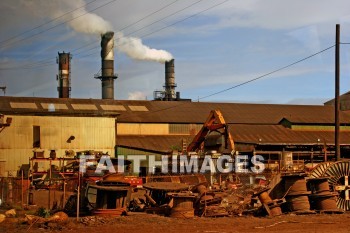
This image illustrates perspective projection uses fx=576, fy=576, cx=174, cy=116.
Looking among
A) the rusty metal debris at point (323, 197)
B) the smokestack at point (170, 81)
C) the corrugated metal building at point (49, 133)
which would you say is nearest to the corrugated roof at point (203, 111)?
the corrugated metal building at point (49, 133)

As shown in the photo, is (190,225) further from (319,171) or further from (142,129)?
(142,129)

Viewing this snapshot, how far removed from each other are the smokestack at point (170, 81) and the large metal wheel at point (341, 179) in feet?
169

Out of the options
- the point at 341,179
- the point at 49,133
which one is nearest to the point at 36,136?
the point at 49,133

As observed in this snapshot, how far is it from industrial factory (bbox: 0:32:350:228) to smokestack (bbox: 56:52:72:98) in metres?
0.13

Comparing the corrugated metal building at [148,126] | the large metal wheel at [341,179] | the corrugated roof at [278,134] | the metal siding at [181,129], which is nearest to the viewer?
the large metal wheel at [341,179]

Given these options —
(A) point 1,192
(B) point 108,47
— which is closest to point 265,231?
(A) point 1,192

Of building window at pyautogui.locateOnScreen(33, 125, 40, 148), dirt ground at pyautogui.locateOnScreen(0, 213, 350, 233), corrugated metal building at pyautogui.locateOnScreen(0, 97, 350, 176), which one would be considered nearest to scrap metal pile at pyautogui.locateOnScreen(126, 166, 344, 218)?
dirt ground at pyautogui.locateOnScreen(0, 213, 350, 233)

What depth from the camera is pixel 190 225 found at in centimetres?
1945

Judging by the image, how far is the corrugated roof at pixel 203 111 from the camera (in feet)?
190

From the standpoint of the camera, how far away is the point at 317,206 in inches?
908

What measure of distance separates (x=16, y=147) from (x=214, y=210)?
27597mm

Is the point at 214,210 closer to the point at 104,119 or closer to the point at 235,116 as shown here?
the point at 104,119

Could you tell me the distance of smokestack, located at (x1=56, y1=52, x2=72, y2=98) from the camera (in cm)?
6769

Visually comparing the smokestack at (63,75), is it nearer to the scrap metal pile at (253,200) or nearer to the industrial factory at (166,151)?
the industrial factory at (166,151)
